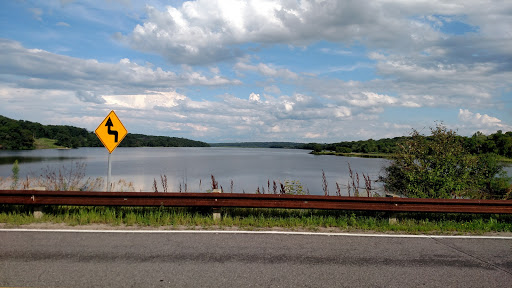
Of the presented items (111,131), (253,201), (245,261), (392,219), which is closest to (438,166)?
(392,219)

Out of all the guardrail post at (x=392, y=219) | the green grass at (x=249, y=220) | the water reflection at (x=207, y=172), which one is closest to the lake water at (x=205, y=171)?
the water reflection at (x=207, y=172)

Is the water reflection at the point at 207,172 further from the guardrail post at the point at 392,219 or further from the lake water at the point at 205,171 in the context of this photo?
the guardrail post at the point at 392,219

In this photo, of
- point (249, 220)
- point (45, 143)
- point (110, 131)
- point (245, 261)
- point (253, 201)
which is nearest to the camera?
point (245, 261)

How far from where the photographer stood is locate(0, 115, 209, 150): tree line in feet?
363

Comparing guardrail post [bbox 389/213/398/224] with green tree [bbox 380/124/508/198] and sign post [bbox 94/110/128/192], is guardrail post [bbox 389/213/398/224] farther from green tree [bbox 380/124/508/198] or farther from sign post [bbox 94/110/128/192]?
sign post [bbox 94/110/128/192]

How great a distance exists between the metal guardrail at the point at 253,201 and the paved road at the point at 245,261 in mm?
1358

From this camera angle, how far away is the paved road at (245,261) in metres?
4.75

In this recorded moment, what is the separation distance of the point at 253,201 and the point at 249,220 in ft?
1.53

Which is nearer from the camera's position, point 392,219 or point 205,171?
point 392,219

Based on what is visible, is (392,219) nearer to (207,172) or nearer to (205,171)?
(207,172)

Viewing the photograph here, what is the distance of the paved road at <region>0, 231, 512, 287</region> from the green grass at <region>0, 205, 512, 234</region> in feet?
2.89

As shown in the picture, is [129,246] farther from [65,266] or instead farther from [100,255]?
[65,266]

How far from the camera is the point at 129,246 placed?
6254 millimetres

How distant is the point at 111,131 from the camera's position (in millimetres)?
10516
